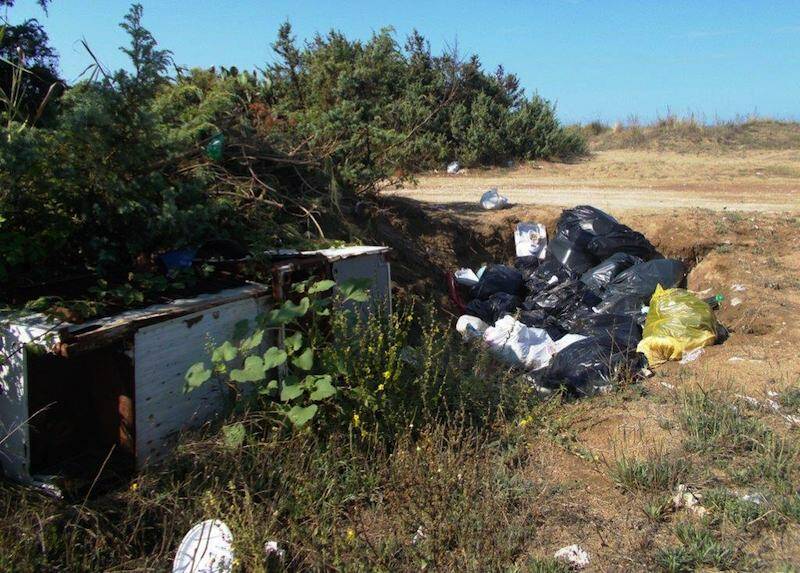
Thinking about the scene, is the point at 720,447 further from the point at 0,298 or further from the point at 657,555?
the point at 0,298

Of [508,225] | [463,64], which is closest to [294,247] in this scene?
[508,225]

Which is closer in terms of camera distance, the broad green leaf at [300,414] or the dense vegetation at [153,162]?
the broad green leaf at [300,414]

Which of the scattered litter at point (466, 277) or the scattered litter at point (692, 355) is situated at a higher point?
the scattered litter at point (466, 277)

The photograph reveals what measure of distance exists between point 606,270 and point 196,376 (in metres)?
4.72

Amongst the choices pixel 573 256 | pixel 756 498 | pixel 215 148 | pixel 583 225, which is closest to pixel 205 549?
pixel 756 498

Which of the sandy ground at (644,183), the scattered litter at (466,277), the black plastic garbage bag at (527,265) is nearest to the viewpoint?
the scattered litter at (466,277)

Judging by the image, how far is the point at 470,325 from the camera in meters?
5.58

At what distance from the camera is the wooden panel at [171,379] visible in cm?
277

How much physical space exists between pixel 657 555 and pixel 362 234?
140 inches

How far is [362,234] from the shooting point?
17.6ft

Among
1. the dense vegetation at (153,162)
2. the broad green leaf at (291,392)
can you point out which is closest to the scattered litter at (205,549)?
the broad green leaf at (291,392)

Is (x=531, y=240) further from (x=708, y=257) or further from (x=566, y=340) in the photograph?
(x=566, y=340)

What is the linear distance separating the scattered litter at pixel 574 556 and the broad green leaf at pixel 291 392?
1273 mm

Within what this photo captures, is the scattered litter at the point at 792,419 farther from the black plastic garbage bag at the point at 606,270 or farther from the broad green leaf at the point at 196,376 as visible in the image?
the black plastic garbage bag at the point at 606,270
